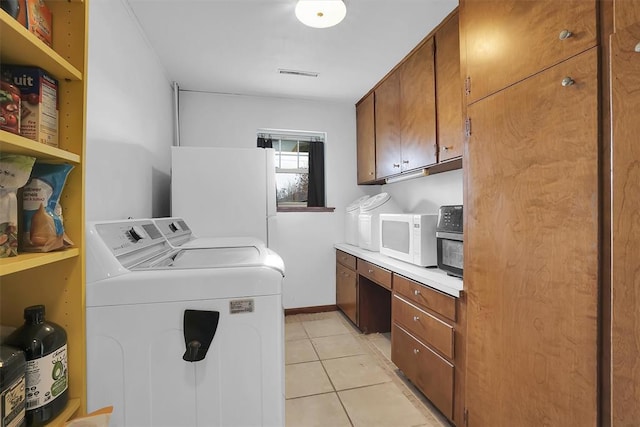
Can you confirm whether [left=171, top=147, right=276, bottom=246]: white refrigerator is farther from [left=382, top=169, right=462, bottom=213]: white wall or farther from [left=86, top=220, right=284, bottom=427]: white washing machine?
[left=382, top=169, right=462, bottom=213]: white wall

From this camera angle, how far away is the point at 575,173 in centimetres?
95

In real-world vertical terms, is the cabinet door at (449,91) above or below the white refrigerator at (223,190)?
above

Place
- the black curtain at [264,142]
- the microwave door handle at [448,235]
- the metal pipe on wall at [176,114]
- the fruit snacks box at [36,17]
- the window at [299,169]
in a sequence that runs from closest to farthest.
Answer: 1. the fruit snacks box at [36,17]
2. the microwave door handle at [448,235]
3. the metal pipe on wall at [176,114]
4. the black curtain at [264,142]
5. the window at [299,169]

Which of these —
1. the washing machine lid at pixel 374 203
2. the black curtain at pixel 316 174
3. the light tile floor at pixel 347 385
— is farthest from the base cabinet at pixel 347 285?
the black curtain at pixel 316 174

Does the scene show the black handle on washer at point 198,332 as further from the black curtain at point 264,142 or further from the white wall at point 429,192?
the black curtain at point 264,142

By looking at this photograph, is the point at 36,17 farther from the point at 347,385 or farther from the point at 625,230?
the point at 347,385

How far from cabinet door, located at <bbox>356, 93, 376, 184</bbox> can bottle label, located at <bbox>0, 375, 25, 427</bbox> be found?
280cm

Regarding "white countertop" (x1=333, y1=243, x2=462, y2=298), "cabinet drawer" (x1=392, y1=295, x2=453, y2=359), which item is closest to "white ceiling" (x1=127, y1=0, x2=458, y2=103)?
"white countertop" (x1=333, y1=243, x2=462, y2=298)

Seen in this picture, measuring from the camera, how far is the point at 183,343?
3.20 feet

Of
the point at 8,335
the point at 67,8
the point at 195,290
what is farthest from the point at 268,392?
the point at 67,8

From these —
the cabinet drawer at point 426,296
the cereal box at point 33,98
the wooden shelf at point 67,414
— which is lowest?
the wooden shelf at point 67,414

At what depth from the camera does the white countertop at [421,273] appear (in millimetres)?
1581

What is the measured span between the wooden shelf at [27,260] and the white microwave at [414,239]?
1815 millimetres

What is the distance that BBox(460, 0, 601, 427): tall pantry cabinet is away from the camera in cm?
93
